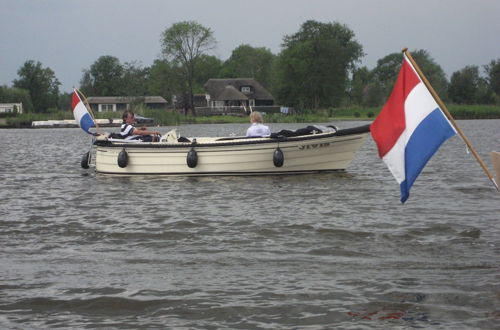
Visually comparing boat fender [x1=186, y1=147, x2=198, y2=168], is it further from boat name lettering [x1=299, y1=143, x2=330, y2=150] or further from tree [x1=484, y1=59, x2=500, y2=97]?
tree [x1=484, y1=59, x2=500, y2=97]

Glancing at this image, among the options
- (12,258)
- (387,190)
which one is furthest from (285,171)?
(12,258)

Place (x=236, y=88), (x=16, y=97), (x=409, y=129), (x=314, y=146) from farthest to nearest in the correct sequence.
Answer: (x=16, y=97) < (x=236, y=88) < (x=314, y=146) < (x=409, y=129)

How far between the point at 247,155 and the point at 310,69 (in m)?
92.0

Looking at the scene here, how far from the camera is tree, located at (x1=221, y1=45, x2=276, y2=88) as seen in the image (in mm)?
165000

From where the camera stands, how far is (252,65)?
6535 inches

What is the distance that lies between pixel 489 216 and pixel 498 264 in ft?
13.5

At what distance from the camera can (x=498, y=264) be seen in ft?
30.7

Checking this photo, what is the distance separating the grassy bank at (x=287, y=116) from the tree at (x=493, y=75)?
33.8 meters

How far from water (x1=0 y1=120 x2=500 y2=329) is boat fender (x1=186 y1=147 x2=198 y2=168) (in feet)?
7.31

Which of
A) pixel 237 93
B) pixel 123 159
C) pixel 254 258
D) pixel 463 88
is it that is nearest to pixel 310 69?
pixel 237 93

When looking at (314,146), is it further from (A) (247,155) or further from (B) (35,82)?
(B) (35,82)

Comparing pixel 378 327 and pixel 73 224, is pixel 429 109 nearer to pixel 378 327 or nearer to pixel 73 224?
pixel 378 327

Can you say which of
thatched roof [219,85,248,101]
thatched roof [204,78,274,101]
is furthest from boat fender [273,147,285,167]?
thatched roof [204,78,274,101]

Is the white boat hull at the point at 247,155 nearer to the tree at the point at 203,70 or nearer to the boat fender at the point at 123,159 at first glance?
the boat fender at the point at 123,159
